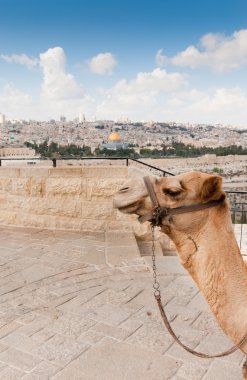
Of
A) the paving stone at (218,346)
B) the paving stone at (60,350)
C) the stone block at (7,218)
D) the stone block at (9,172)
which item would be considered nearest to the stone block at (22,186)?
the stone block at (9,172)

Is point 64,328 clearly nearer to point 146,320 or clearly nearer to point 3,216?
point 146,320

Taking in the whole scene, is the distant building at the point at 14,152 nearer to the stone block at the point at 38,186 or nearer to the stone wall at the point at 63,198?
the stone wall at the point at 63,198

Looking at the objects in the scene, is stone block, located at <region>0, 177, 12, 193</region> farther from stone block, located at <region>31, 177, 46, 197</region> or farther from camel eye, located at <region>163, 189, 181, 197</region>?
camel eye, located at <region>163, 189, 181, 197</region>

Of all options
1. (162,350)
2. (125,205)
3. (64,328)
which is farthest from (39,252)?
(125,205)

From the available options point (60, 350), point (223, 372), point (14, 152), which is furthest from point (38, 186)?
point (14, 152)

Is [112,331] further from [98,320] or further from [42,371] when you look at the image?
[42,371]

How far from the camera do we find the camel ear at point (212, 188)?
5.17 ft

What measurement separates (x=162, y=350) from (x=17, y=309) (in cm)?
145

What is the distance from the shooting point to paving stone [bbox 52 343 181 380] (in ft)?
8.05

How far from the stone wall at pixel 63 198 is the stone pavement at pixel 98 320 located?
115 centimetres

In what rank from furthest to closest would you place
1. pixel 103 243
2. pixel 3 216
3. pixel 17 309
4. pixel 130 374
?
pixel 3 216 → pixel 103 243 → pixel 17 309 → pixel 130 374

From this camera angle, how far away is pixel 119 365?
2.56 meters

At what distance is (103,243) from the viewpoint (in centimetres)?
561

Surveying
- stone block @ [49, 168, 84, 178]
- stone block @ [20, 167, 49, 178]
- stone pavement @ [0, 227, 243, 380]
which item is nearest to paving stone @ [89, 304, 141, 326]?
Answer: stone pavement @ [0, 227, 243, 380]
